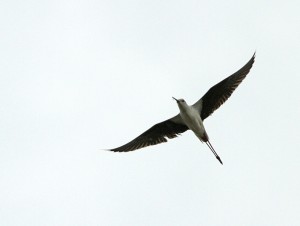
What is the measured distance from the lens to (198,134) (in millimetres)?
40281

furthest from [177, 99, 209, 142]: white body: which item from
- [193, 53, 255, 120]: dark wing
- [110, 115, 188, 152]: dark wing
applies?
[110, 115, 188, 152]: dark wing

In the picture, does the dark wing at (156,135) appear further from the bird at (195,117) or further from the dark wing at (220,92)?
Result: the dark wing at (220,92)

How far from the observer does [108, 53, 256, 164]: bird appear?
4009cm

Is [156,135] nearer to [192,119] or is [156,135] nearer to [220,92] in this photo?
[192,119]

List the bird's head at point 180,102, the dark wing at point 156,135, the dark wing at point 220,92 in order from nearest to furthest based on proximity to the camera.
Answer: the bird's head at point 180,102
the dark wing at point 220,92
the dark wing at point 156,135

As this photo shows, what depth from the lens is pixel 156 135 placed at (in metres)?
41.7

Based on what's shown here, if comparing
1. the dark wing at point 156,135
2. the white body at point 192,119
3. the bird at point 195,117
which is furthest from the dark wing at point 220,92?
the dark wing at point 156,135

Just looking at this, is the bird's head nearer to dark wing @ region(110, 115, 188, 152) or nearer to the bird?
the bird

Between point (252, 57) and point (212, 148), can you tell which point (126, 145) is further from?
point (252, 57)

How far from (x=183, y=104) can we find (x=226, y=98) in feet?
5.92

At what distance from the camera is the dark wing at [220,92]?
40.4 metres

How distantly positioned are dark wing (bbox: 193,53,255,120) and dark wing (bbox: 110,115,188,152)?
1068 millimetres

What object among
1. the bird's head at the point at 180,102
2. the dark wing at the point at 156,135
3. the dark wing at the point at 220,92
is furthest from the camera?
the dark wing at the point at 156,135

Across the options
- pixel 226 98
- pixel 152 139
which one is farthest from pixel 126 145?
pixel 226 98
